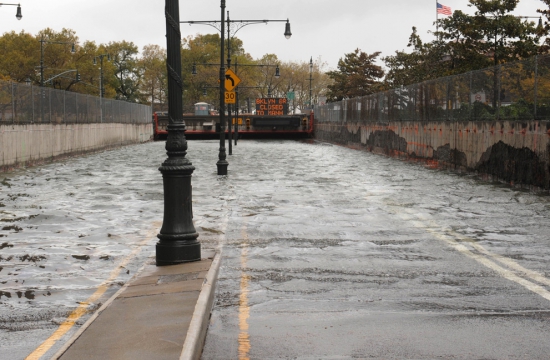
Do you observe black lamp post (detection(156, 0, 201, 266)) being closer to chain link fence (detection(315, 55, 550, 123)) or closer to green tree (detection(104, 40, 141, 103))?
chain link fence (detection(315, 55, 550, 123))

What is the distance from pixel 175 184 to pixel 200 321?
3.45 meters

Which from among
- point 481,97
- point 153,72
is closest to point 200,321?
point 481,97

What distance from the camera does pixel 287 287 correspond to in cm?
816

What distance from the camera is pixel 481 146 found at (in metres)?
23.6

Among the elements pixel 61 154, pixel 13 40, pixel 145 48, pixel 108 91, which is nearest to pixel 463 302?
pixel 61 154

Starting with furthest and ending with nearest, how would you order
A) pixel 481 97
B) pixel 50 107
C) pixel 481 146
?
pixel 50 107 → pixel 481 97 → pixel 481 146

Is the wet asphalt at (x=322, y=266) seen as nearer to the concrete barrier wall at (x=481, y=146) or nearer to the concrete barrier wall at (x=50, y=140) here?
the concrete barrier wall at (x=481, y=146)

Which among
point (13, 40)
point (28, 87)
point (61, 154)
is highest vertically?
point (13, 40)

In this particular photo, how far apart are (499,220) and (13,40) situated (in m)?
103

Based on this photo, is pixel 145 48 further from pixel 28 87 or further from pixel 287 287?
pixel 287 287

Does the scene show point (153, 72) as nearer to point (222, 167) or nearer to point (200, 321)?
point (222, 167)

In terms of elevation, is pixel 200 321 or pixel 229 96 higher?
pixel 229 96

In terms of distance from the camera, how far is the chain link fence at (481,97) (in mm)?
19328

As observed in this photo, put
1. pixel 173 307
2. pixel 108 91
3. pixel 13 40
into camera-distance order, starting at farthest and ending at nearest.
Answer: pixel 108 91, pixel 13 40, pixel 173 307
